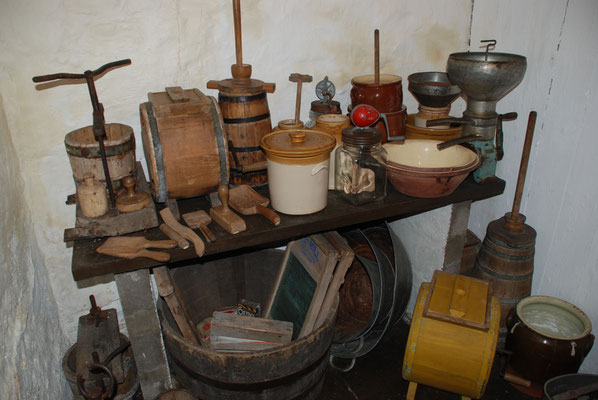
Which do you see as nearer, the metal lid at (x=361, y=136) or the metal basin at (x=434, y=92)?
the metal lid at (x=361, y=136)

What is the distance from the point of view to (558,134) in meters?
2.44

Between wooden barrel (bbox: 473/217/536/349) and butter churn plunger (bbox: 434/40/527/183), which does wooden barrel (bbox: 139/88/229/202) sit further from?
wooden barrel (bbox: 473/217/536/349)

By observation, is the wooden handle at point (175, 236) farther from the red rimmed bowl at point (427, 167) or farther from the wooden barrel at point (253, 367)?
the red rimmed bowl at point (427, 167)

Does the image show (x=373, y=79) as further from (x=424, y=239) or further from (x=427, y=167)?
(x=424, y=239)

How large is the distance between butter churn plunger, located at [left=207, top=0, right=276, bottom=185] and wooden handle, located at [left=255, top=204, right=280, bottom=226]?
0.79ft

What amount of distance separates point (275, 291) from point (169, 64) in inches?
56.4

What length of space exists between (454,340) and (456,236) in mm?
735

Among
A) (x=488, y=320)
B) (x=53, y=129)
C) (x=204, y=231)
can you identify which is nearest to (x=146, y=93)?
(x=53, y=129)

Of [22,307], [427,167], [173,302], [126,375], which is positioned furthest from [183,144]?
[126,375]

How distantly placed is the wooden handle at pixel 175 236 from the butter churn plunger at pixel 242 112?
0.47m

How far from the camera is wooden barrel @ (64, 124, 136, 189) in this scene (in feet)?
6.22

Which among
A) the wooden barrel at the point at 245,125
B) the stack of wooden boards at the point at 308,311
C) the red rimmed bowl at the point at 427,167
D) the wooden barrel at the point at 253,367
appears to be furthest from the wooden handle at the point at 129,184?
the red rimmed bowl at the point at 427,167

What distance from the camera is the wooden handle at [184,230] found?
6.23ft

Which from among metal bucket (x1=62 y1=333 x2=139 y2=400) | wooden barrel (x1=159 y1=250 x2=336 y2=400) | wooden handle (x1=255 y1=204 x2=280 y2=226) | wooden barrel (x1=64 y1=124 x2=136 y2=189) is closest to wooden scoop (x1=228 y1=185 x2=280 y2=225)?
wooden handle (x1=255 y1=204 x2=280 y2=226)
